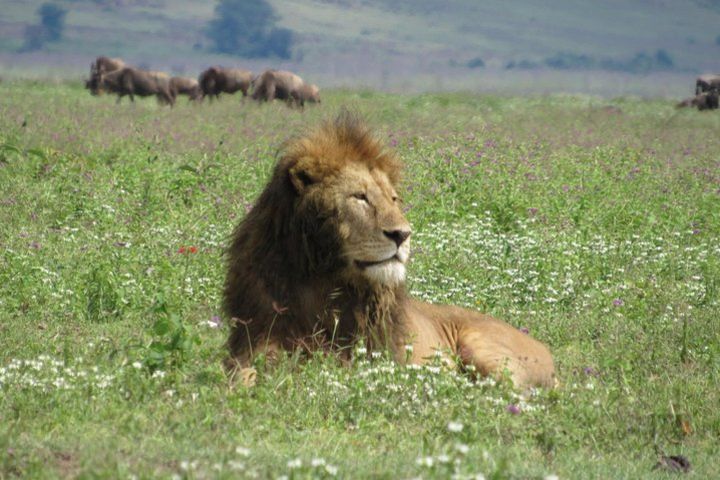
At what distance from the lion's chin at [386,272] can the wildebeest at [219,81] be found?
143 feet

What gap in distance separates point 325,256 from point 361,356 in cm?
65

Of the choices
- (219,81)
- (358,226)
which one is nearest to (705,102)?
(219,81)

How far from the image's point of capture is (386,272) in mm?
6469

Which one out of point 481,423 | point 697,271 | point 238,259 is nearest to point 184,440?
point 481,423

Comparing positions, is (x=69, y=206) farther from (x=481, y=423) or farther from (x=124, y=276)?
(x=481, y=423)

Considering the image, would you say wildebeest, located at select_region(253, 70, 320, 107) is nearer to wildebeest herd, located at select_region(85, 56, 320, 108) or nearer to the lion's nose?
wildebeest herd, located at select_region(85, 56, 320, 108)

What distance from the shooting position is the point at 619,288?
10.1m

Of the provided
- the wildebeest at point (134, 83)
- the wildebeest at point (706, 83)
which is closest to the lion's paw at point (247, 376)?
the wildebeest at point (134, 83)

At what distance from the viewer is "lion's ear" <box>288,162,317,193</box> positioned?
6.70 m

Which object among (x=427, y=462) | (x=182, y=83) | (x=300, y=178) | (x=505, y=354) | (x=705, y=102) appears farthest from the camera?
(x=182, y=83)

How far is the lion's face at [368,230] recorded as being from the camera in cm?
646

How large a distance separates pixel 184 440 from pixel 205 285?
4.93 m

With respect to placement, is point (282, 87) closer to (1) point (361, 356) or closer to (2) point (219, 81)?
(2) point (219, 81)

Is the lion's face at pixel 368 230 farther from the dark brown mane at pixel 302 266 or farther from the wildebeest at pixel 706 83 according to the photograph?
the wildebeest at pixel 706 83
